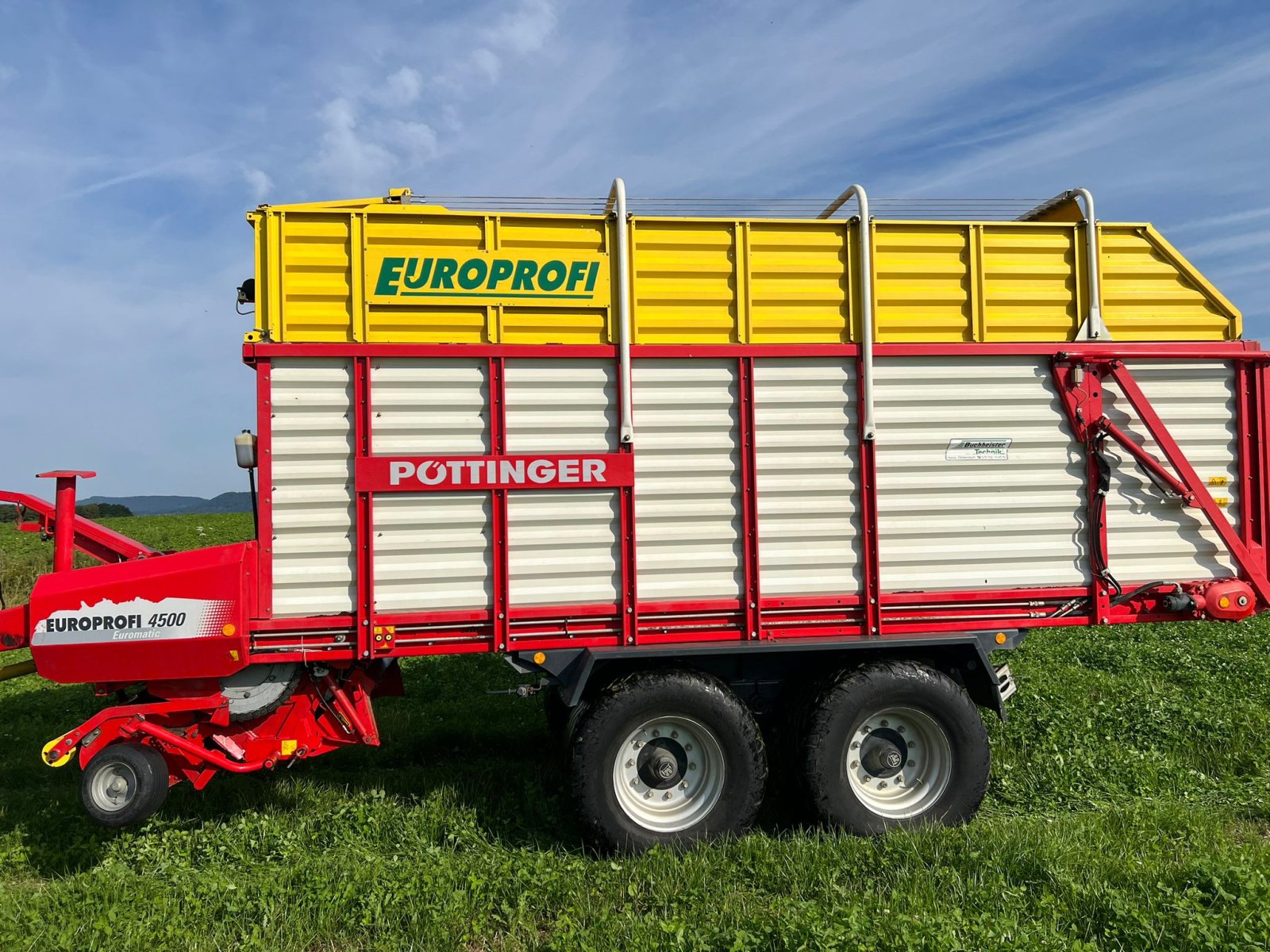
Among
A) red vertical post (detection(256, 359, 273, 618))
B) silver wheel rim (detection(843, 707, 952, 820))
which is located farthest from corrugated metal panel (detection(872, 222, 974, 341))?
red vertical post (detection(256, 359, 273, 618))

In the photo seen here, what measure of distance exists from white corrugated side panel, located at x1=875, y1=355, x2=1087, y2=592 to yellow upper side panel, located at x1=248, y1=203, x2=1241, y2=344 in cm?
27

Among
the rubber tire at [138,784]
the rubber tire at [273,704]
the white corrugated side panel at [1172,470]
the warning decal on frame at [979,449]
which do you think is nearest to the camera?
the rubber tire at [138,784]

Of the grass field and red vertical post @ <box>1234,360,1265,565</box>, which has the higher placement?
red vertical post @ <box>1234,360,1265,565</box>

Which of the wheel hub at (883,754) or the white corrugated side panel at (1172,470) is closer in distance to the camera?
the wheel hub at (883,754)

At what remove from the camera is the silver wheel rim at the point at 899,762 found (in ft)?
15.3

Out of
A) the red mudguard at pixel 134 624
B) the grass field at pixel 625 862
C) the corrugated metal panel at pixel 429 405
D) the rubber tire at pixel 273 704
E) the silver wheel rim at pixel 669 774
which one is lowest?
the grass field at pixel 625 862

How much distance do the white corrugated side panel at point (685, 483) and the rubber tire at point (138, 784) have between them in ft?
9.01

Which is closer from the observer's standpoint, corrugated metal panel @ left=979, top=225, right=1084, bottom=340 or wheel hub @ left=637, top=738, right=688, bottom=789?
wheel hub @ left=637, top=738, right=688, bottom=789

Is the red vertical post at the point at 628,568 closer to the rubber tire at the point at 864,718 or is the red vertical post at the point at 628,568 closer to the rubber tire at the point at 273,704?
the rubber tire at the point at 864,718

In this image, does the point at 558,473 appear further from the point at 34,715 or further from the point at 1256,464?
the point at 34,715

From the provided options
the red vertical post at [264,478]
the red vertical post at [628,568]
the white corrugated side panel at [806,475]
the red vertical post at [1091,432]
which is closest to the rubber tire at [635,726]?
the red vertical post at [628,568]

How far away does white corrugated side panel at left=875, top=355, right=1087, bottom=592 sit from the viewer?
15.5 feet

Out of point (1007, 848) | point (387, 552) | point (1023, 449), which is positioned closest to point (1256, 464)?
point (1023, 449)

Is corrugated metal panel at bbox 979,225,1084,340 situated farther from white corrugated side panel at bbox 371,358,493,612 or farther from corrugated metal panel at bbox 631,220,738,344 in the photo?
white corrugated side panel at bbox 371,358,493,612
